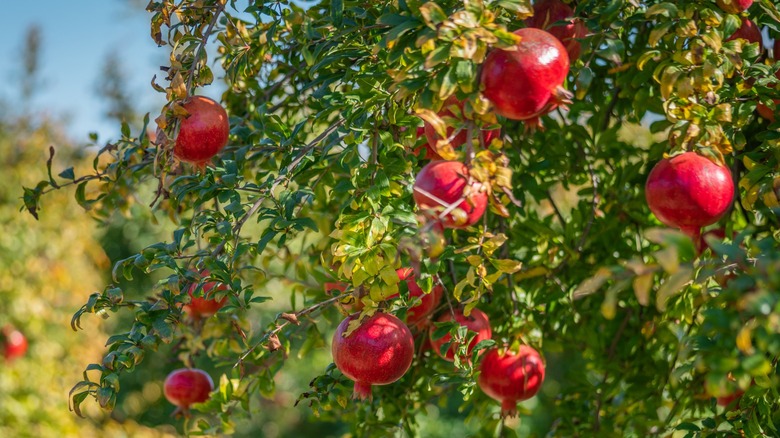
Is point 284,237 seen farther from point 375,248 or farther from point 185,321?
point 185,321

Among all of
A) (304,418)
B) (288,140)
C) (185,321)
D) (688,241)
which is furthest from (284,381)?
(688,241)

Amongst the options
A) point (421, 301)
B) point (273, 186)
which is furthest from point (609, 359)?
point (273, 186)

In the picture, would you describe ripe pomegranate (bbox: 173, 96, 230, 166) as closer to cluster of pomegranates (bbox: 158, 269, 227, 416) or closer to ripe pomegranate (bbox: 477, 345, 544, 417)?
cluster of pomegranates (bbox: 158, 269, 227, 416)

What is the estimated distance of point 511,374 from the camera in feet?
3.76

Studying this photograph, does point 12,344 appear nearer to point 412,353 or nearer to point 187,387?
point 187,387

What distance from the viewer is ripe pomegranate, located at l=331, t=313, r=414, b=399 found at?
2.95 ft

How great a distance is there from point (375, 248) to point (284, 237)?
0.20 m

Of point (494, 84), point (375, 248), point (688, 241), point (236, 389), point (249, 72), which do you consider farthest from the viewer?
point (236, 389)

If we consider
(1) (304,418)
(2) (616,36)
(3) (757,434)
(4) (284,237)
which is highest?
(2) (616,36)

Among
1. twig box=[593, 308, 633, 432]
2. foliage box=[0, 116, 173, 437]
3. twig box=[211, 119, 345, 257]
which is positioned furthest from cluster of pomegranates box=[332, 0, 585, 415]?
foliage box=[0, 116, 173, 437]

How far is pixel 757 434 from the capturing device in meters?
0.91

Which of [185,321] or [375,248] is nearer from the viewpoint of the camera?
[375,248]

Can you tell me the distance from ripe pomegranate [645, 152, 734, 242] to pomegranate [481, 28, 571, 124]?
0.16 meters

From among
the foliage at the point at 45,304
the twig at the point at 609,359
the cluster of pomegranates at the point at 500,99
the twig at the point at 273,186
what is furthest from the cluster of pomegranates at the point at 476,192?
the foliage at the point at 45,304
